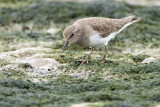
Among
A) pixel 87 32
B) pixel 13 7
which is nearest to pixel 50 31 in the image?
pixel 13 7

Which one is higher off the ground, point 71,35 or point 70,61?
point 71,35

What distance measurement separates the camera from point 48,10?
13266 millimetres

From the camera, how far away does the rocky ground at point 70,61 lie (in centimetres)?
580

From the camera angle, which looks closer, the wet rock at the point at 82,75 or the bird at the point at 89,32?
the wet rock at the point at 82,75

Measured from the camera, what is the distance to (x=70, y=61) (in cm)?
858

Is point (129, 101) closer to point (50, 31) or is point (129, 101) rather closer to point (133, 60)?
point (133, 60)

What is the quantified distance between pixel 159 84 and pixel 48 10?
737 centimetres

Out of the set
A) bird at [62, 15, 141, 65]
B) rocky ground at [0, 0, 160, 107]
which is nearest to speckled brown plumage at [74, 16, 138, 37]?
bird at [62, 15, 141, 65]

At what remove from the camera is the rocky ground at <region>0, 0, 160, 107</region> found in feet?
19.0

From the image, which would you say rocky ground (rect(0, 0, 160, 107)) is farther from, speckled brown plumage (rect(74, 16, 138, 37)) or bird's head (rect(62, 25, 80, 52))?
speckled brown plumage (rect(74, 16, 138, 37))

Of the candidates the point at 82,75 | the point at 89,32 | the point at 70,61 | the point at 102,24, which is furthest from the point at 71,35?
the point at 82,75

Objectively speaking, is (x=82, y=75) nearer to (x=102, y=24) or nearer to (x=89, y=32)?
(x=89, y=32)

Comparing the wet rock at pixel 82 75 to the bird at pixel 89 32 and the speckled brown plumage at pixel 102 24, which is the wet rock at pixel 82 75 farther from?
the speckled brown plumage at pixel 102 24

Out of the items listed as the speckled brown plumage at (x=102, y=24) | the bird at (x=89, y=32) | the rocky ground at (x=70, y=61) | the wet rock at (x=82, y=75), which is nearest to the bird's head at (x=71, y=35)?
the bird at (x=89, y=32)
